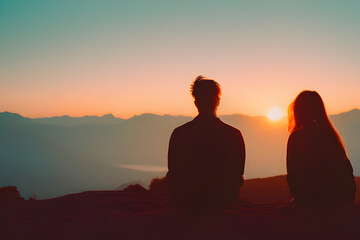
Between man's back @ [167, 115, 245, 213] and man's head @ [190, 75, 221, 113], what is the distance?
121mm

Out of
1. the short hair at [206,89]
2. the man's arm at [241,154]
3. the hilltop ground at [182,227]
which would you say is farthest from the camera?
the man's arm at [241,154]

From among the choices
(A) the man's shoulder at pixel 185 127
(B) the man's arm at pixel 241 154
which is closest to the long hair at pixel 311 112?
(B) the man's arm at pixel 241 154

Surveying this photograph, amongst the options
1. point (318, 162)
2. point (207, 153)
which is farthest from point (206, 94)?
point (318, 162)

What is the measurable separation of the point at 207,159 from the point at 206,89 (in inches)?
32.9

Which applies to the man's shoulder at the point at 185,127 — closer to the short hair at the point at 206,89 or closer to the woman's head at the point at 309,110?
the short hair at the point at 206,89

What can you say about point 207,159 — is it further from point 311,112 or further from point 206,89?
point 311,112

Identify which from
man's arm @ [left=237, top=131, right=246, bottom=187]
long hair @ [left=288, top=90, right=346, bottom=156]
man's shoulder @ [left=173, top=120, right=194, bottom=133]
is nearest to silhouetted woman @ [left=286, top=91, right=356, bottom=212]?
long hair @ [left=288, top=90, right=346, bottom=156]

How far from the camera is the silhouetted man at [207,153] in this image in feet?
11.7

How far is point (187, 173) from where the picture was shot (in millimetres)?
3676

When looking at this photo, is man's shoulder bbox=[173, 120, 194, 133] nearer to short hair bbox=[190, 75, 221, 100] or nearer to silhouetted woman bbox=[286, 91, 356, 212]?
short hair bbox=[190, 75, 221, 100]

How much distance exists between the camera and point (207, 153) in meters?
3.58

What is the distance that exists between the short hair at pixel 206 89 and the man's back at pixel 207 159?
0.26 meters

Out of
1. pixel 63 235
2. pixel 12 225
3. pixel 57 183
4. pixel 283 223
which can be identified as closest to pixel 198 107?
pixel 283 223

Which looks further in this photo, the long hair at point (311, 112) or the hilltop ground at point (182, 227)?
the long hair at point (311, 112)
